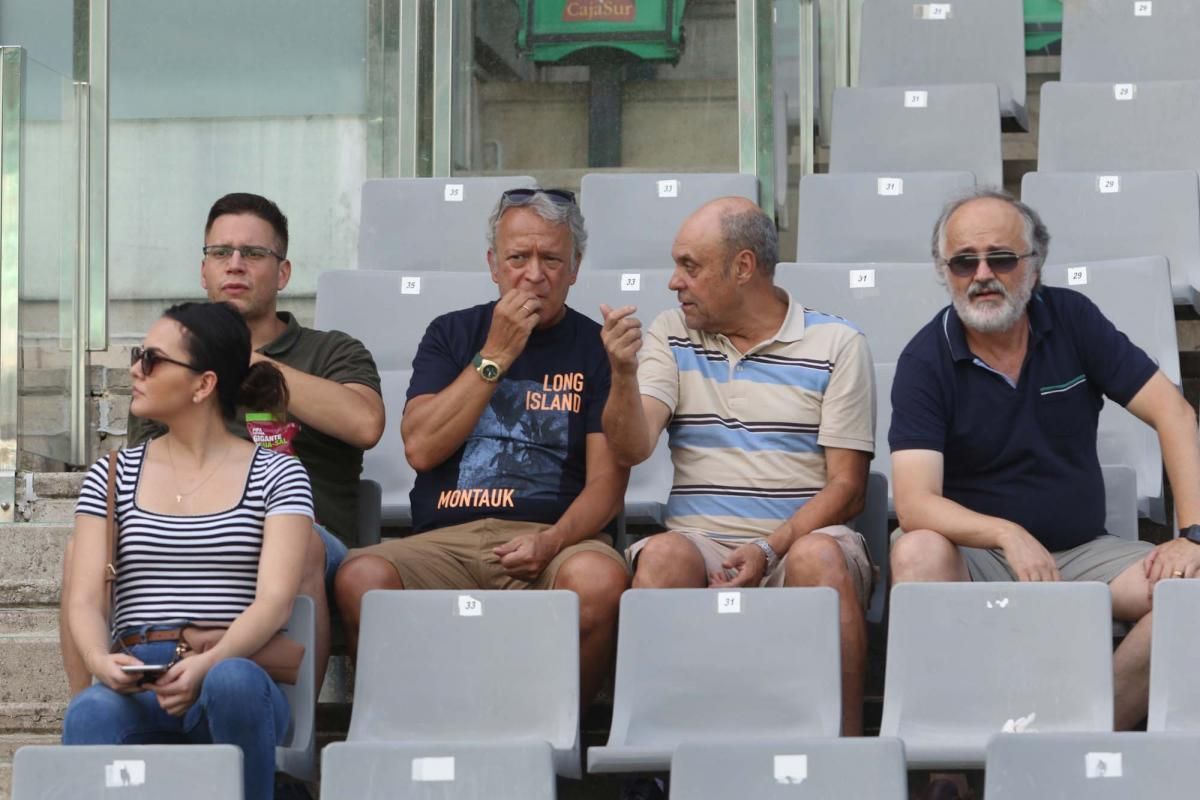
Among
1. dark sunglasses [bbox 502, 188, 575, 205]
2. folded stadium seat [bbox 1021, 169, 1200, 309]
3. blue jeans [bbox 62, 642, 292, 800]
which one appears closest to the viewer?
blue jeans [bbox 62, 642, 292, 800]

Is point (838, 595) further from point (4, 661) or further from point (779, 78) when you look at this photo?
point (779, 78)

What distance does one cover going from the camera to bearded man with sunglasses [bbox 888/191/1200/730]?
360cm

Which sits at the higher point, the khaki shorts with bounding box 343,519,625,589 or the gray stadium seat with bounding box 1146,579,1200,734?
the khaki shorts with bounding box 343,519,625,589

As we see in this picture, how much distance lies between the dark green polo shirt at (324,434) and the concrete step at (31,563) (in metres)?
0.30

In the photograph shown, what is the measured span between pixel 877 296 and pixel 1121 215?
84cm

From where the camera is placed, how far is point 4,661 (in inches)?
149

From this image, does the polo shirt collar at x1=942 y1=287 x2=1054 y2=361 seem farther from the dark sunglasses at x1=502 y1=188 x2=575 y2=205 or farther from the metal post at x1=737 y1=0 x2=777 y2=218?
the metal post at x1=737 y1=0 x2=777 y2=218

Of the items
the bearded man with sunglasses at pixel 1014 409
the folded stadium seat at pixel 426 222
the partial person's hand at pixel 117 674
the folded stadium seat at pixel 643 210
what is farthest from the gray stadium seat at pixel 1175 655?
the folded stadium seat at pixel 426 222

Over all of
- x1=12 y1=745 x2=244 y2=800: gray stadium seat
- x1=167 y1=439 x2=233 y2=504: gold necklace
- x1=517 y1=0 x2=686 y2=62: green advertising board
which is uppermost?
x1=517 y1=0 x2=686 y2=62: green advertising board

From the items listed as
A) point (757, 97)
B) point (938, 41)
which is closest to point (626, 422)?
point (757, 97)

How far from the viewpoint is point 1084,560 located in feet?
11.9

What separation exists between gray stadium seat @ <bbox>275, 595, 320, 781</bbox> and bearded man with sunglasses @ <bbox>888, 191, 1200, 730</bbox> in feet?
3.49

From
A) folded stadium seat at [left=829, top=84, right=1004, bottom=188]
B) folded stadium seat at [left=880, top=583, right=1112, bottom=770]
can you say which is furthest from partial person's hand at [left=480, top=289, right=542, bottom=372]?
folded stadium seat at [left=829, top=84, right=1004, bottom=188]

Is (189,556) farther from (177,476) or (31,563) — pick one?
(31,563)
